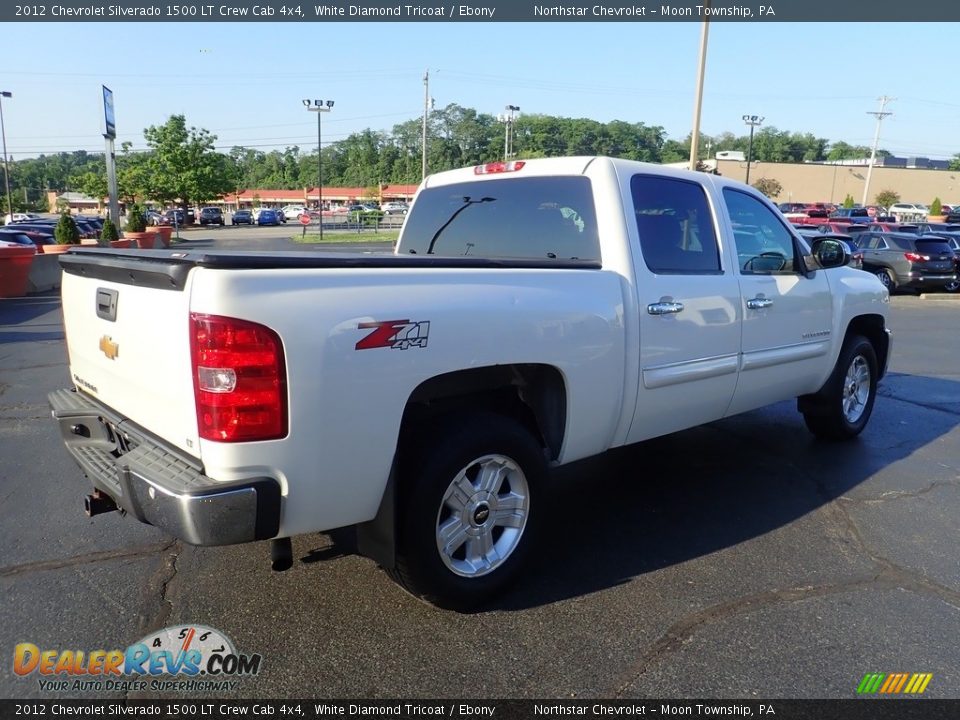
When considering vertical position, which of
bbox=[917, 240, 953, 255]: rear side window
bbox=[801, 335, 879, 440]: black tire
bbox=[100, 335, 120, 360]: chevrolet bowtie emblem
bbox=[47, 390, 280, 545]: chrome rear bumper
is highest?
bbox=[100, 335, 120, 360]: chevrolet bowtie emblem

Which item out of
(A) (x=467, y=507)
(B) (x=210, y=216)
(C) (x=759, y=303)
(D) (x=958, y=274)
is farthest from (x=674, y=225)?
(B) (x=210, y=216)

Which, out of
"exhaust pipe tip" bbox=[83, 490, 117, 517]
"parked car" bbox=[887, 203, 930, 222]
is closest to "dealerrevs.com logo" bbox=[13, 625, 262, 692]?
"exhaust pipe tip" bbox=[83, 490, 117, 517]

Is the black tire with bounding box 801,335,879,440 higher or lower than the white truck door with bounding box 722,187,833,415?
lower

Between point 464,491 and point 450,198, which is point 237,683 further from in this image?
point 450,198

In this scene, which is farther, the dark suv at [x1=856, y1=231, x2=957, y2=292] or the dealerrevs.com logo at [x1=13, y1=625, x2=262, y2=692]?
the dark suv at [x1=856, y1=231, x2=957, y2=292]

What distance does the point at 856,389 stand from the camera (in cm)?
588

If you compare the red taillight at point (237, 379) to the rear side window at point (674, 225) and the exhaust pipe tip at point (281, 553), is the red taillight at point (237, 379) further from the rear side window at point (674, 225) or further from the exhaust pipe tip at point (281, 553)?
the rear side window at point (674, 225)

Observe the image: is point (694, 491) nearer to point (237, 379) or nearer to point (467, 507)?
point (467, 507)

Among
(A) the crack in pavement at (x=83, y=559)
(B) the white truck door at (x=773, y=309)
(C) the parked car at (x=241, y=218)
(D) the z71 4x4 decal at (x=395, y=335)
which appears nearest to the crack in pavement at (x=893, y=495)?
(B) the white truck door at (x=773, y=309)

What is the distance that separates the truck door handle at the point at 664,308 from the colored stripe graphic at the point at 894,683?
1.87m

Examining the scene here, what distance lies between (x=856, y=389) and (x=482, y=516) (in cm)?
420

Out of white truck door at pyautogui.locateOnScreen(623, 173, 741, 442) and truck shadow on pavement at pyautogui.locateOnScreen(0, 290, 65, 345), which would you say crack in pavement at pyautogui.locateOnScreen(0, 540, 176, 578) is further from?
truck shadow on pavement at pyautogui.locateOnScreen(0, 290, 65, 345)

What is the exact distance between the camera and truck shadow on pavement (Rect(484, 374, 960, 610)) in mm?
3613

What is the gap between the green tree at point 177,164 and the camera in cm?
5559
